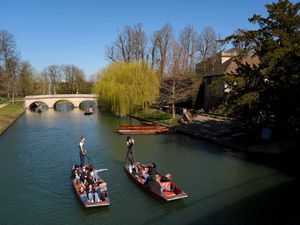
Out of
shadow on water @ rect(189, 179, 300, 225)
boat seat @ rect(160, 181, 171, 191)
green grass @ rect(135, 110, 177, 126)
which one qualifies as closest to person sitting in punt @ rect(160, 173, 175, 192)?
boat seat @ rect(160, 181, 171, 191)

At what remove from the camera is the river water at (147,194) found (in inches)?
611

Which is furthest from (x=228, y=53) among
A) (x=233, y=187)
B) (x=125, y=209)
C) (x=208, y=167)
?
(x=125, y=209)

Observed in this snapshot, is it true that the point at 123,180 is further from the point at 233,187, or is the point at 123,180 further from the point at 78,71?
the point at 78,71

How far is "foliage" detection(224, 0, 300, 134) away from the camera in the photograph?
24859 millimetres

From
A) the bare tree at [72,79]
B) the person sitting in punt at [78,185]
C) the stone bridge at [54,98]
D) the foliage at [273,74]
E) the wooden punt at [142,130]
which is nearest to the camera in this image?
the person sitting in punt at [78,185]

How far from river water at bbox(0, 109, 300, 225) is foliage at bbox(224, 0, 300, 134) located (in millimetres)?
3959

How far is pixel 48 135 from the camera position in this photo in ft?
126

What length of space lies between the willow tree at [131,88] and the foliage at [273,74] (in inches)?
936

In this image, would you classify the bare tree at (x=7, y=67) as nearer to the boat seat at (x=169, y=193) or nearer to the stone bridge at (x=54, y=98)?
the stone bridge at (x=54, y=98)

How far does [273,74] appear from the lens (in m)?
25.7

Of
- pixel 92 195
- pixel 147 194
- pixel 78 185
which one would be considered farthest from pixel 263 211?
pixel 78 185

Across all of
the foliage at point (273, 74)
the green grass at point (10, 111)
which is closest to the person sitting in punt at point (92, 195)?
the foliage at point (273, 74)

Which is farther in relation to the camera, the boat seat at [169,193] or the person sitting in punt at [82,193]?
the boat seat at [169,193]

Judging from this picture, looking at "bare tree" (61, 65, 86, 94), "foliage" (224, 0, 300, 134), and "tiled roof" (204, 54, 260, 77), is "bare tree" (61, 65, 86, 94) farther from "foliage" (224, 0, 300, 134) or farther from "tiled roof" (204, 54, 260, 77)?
"foliage" (224, 0, 300, 134)
